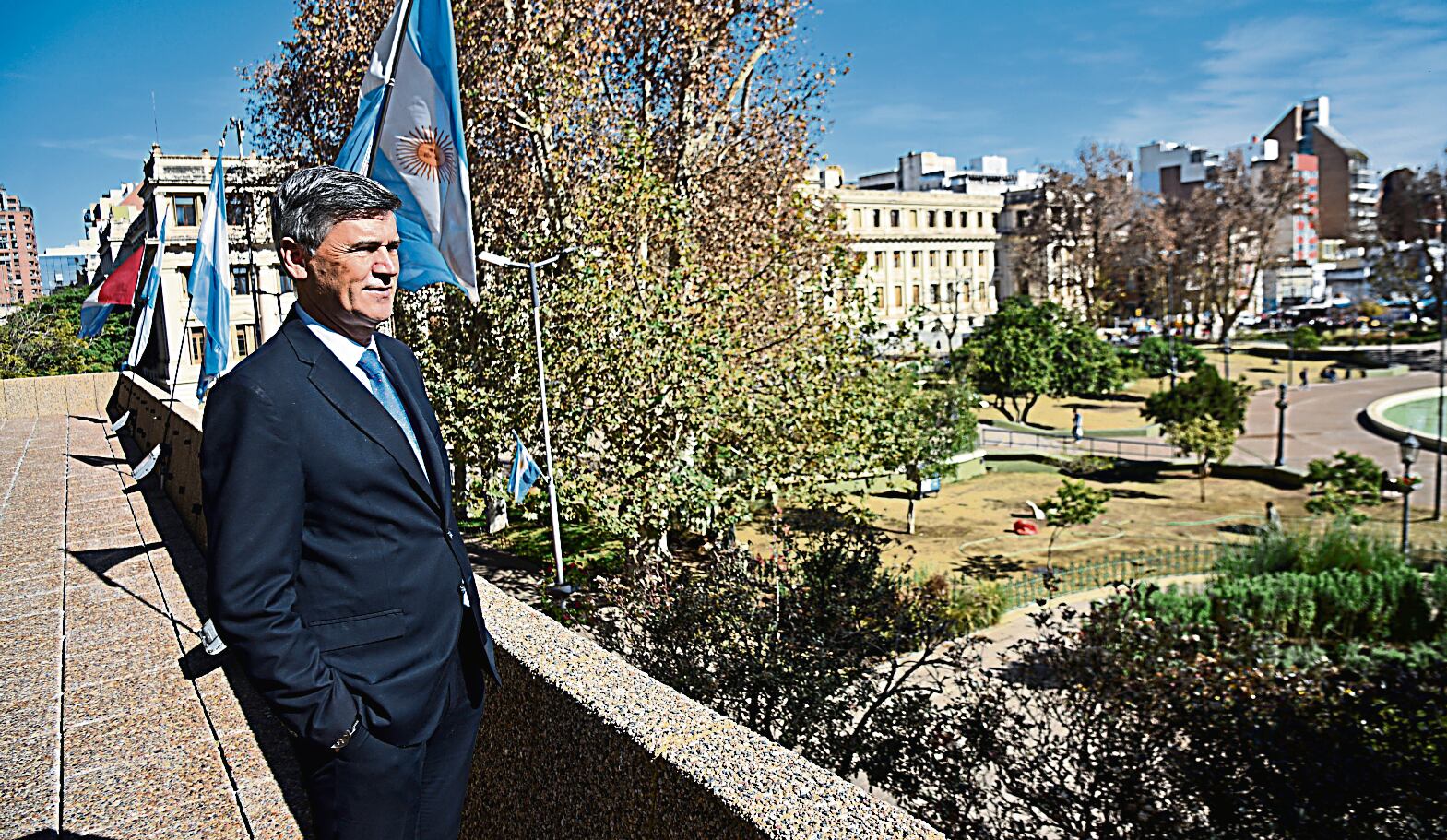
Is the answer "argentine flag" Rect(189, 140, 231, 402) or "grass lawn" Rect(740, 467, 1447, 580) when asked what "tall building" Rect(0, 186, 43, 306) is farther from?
"argentine flag" Rect(189, 140, 231, 402)

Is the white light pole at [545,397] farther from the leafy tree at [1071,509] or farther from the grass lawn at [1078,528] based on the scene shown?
the leafy tree at [1071,509]

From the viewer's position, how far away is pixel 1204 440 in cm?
3784

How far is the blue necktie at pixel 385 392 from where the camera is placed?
260 cm

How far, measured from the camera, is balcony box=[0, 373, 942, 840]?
2.79 metres

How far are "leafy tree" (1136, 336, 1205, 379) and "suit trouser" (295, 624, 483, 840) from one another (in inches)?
2840

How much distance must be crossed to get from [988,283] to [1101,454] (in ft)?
A: 185

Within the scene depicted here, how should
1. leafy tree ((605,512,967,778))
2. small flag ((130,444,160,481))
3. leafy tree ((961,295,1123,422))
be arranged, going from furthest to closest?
1. leafy tree ((961,295,1123,422))
2. small flag ((130,444,160,481))
3. leafy tree ((605,512,967,778))

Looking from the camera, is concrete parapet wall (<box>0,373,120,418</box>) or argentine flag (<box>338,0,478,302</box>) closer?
argentine flag (<box>338,0,478,302</box>)

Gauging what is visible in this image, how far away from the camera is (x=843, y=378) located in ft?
65.7

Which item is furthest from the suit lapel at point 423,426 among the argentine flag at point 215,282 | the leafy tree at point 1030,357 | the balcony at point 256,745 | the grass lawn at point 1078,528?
the leafy tree at point 1030,357

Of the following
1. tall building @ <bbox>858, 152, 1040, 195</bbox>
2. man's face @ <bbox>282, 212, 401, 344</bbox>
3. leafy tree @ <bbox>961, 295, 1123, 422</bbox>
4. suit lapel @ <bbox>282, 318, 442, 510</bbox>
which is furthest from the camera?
tall building @ <bbox>858, 152, 1040, 195</bbox>

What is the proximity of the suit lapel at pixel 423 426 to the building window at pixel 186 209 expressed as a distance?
5198 cm

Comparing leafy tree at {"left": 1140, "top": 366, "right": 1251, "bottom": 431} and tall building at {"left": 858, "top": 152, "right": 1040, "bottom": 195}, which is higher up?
tall building at {"left": 858, "top": 152, "right": 1040, "bottom": 195}

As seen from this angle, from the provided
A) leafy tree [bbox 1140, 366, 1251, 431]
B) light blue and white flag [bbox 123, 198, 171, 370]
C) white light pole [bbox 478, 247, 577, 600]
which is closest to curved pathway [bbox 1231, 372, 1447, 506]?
leafy tree [bbox 1140, 366, 1251, 431]
